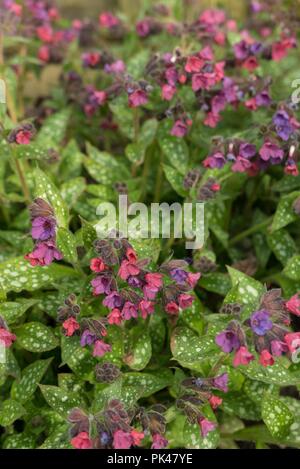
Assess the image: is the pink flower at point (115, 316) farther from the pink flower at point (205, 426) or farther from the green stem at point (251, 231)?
the green stem at point (251, 231)

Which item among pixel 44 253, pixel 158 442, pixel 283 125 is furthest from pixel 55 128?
pixel 158 442

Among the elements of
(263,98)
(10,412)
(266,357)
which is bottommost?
(10,412)

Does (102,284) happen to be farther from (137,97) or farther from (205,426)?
(137,97)

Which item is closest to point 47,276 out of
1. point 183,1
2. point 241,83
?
point 241,83

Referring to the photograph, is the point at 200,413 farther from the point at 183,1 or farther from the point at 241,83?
the point at 183,1

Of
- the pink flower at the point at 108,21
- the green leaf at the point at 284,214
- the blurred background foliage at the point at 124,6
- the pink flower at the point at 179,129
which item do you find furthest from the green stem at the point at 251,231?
the blurred background foliage at the point at 124,6
